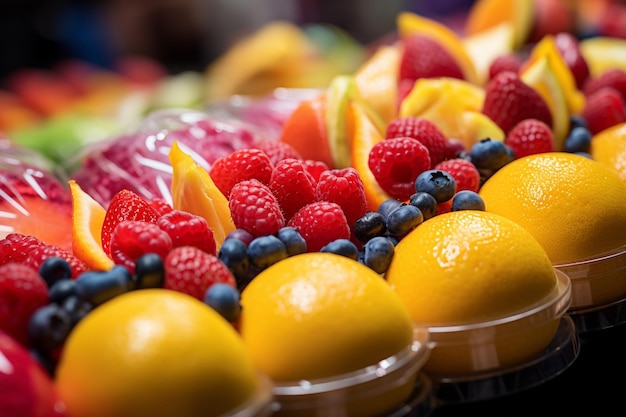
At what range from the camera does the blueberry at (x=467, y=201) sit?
1030mm

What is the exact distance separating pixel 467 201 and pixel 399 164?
124 millimetres

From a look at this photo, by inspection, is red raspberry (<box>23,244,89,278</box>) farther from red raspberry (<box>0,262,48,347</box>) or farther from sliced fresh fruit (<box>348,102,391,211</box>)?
sliced fresh fruit (<box>348,102,391,211</box>)

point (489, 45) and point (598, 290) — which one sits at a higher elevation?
point (489, 45)

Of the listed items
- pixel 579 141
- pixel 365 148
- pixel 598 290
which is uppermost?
pixel 365 148

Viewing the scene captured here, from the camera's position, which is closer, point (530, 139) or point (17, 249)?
point (17, 249)

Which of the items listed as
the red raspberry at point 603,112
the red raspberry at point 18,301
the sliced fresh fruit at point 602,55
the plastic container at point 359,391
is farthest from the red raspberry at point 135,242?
the sliced fresh fruit at point 602,55

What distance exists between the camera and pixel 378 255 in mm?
935

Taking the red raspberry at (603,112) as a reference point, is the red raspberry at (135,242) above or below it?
above

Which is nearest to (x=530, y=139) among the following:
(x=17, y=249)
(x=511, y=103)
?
(x=511, y=103)

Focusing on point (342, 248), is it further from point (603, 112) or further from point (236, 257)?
point (603, 112)

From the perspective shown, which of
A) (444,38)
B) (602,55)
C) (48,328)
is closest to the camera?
A: (48,328)

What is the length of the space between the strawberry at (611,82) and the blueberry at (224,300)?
1.12 metres

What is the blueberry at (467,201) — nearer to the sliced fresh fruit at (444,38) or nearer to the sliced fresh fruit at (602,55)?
the sliced fresh fruit at (444,38)

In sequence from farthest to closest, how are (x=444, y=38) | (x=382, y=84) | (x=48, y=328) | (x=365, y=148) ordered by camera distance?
1. (x=444, y=38)
2. (x=382, y=84)
3. (x=365, y=148)
4. (x=48, y=328)
